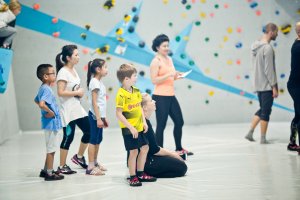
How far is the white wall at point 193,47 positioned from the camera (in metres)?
8.67

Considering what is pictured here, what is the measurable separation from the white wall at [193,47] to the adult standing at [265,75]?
85.5 inches

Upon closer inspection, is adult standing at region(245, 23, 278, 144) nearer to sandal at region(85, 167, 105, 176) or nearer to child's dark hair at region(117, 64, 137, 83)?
sandal at region(85, 167, 105, 176)

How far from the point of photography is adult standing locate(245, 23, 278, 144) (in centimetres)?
659

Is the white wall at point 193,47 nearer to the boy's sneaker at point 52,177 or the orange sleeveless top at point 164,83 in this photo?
the orange sleeveless top at point 164,83

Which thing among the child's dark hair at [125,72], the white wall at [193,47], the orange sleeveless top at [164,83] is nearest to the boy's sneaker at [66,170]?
the child's dark hair at [125,72]

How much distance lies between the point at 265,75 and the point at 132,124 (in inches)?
104

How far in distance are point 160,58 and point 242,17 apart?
3477 mm

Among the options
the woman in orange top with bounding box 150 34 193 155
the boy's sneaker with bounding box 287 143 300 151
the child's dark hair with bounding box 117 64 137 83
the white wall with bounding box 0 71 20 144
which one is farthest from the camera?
the white wall with bounding box 0 71 20 144

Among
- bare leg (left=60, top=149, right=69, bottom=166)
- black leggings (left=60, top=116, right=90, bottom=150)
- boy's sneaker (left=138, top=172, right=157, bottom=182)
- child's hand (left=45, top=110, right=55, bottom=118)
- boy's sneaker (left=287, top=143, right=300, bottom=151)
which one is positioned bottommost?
boy's sneaker (left=287, top=143, right=300, bottom=151)

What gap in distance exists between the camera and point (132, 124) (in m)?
4.54

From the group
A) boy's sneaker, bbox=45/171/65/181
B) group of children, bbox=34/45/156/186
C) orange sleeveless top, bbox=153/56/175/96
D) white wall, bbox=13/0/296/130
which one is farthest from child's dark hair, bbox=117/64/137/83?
white wall, bbox=13/0/296/130

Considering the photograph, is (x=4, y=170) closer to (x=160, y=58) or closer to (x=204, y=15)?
(x=160, y=58)

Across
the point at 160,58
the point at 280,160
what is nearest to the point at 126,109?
the point at 160,58

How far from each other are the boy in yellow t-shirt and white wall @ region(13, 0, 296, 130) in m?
4.16
